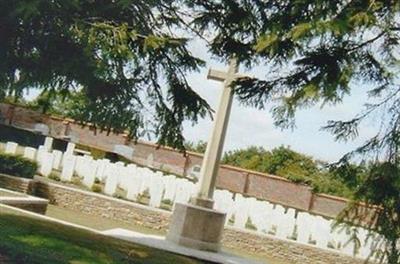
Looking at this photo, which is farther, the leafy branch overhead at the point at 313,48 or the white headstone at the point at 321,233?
the white headstone at the point at 321,233

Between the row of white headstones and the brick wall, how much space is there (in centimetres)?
809

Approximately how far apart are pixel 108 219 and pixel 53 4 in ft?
24.3

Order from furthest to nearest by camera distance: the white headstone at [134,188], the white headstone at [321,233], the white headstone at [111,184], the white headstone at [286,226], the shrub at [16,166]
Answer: the white headstone at [134,188] → the white headstone at [111,184] → the white headstone at [286,226] → the white headstone at [321,233] → the shrub at [16,166]

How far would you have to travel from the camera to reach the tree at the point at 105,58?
7.58 meters

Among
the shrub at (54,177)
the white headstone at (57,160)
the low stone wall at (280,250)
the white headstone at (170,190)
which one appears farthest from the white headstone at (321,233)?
the white headstone at (57,160)

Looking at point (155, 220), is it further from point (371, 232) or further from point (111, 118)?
point (371, 232)

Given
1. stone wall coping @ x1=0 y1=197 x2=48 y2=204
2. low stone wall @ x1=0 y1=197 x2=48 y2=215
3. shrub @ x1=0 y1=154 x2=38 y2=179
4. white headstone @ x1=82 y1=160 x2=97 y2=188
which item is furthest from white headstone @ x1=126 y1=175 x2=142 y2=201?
stone wall coping @ x1=0 y1=197 x2=48 y2=204

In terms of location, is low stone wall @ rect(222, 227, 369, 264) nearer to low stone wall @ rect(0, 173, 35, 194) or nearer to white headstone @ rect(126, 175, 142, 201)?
white headstone @ rect(126, 175, 142, 201)

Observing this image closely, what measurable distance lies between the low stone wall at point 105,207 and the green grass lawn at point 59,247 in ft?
13.2

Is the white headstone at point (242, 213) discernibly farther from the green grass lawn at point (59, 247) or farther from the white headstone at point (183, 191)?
the green grass lawn at point (59, 247)

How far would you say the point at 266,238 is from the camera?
13547 millimetres

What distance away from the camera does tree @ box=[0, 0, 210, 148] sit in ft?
24.9

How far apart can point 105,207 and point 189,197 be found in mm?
2142

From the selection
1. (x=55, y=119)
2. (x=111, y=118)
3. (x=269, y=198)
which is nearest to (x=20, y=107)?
(x=55, y=119)
